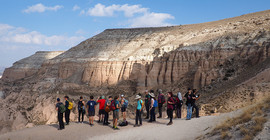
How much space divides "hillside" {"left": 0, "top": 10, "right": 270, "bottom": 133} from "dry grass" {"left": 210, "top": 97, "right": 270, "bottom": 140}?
8656 millimetres

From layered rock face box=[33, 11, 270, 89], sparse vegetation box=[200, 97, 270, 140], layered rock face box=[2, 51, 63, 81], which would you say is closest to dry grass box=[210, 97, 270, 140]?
sparse vegetation box=[200, 97, 270, 140]

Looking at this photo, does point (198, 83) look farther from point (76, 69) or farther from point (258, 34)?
point (76, 69)

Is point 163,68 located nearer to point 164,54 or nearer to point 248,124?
point 164,54

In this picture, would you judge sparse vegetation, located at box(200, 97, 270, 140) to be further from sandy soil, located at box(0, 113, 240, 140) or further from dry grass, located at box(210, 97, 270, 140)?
sandy soil, located at box(0, 113, 240, 140)

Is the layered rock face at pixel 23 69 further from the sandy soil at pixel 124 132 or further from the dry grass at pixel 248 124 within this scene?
the dry grass at pixel 248 124

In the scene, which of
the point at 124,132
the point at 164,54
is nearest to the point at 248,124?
the point at 124,132

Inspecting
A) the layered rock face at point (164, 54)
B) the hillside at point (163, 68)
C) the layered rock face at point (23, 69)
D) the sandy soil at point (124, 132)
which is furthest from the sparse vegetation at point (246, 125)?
the layered rock face at point (23, 69)

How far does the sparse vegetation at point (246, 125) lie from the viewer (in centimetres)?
823

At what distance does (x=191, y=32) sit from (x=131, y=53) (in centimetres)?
1444

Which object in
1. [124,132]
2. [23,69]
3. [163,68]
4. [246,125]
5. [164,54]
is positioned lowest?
[124,132]

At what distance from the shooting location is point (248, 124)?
8.85 metres

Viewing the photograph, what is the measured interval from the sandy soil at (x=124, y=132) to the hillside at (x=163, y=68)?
6649mm

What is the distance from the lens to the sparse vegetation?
8234 millimetres

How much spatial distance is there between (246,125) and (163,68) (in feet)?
121
